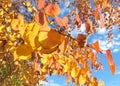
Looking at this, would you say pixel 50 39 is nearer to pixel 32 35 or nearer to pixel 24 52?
pixel 32 35

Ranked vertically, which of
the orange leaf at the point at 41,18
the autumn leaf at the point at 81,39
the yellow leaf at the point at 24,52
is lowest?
the yellow leaf at the point at 24,52

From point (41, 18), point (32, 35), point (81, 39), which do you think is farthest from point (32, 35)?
point (81, 39)

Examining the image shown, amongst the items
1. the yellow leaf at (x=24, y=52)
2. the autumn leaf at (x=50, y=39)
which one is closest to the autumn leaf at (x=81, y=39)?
the autumn leaf at (x=50, y=39)

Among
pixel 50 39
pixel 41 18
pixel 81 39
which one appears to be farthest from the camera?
pixel 81 39

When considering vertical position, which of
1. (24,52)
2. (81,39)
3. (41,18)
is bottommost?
(24,52)

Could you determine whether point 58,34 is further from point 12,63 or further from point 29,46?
point 12,63

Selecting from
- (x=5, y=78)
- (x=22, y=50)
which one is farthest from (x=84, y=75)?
(x=5, y=78)

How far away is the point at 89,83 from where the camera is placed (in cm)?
352

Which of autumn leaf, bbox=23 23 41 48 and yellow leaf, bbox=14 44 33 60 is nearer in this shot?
autumn leaf, bbox=23 23 41 48

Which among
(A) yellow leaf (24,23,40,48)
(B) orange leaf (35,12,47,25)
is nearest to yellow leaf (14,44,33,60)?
(A) yellow leaf (24,23,40,48)

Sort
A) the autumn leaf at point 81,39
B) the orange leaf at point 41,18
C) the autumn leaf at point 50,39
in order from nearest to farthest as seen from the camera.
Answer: the autumn leaf at point 50,39 → the orange leaf at point 41,18 → the autumn leaf at point 81,39

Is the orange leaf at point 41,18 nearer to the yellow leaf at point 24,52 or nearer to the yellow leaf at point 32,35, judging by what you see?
the yellow leaf at point 32,35

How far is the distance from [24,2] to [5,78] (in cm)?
223

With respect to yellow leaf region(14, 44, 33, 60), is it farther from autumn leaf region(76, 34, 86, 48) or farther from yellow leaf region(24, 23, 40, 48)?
autumn leaf region(76, 34, 86, 48)
